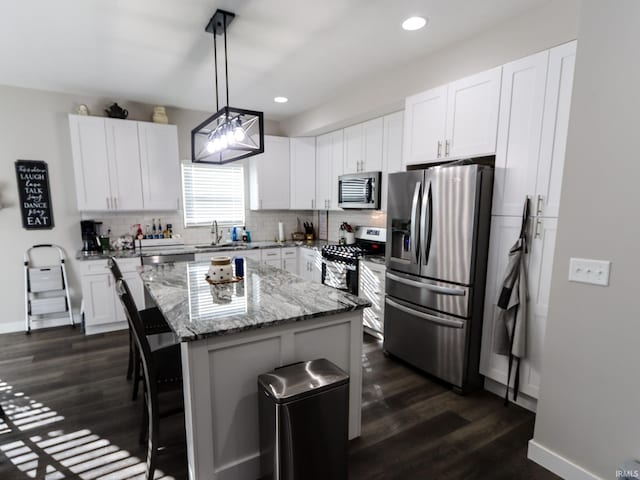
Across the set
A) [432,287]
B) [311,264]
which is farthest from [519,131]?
[311,264]

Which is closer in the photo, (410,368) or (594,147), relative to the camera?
(594,147)

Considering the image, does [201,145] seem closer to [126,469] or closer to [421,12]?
[421,12]

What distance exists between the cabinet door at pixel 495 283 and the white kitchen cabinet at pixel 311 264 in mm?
2236

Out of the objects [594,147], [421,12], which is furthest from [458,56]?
[594,147]

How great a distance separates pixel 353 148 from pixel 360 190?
1.94 ft

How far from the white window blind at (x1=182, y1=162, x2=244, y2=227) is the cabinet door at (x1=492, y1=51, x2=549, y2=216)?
12.2 feet

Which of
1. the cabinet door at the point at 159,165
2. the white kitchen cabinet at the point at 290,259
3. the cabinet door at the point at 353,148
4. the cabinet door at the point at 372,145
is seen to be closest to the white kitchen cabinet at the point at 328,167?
the cabinet door at the point at 353,148

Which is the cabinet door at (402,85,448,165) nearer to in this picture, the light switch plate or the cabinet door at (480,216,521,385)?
the cabinet door at (480,216,521,385)

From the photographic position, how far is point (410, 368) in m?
3.01

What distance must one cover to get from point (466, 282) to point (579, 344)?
84 cm

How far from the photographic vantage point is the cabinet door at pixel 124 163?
3916 millimetres

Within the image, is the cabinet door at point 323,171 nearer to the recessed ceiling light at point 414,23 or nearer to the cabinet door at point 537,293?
the recessed ceiling light at point 414,23

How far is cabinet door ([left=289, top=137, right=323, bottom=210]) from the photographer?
4.95 metres

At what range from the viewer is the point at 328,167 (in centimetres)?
466
